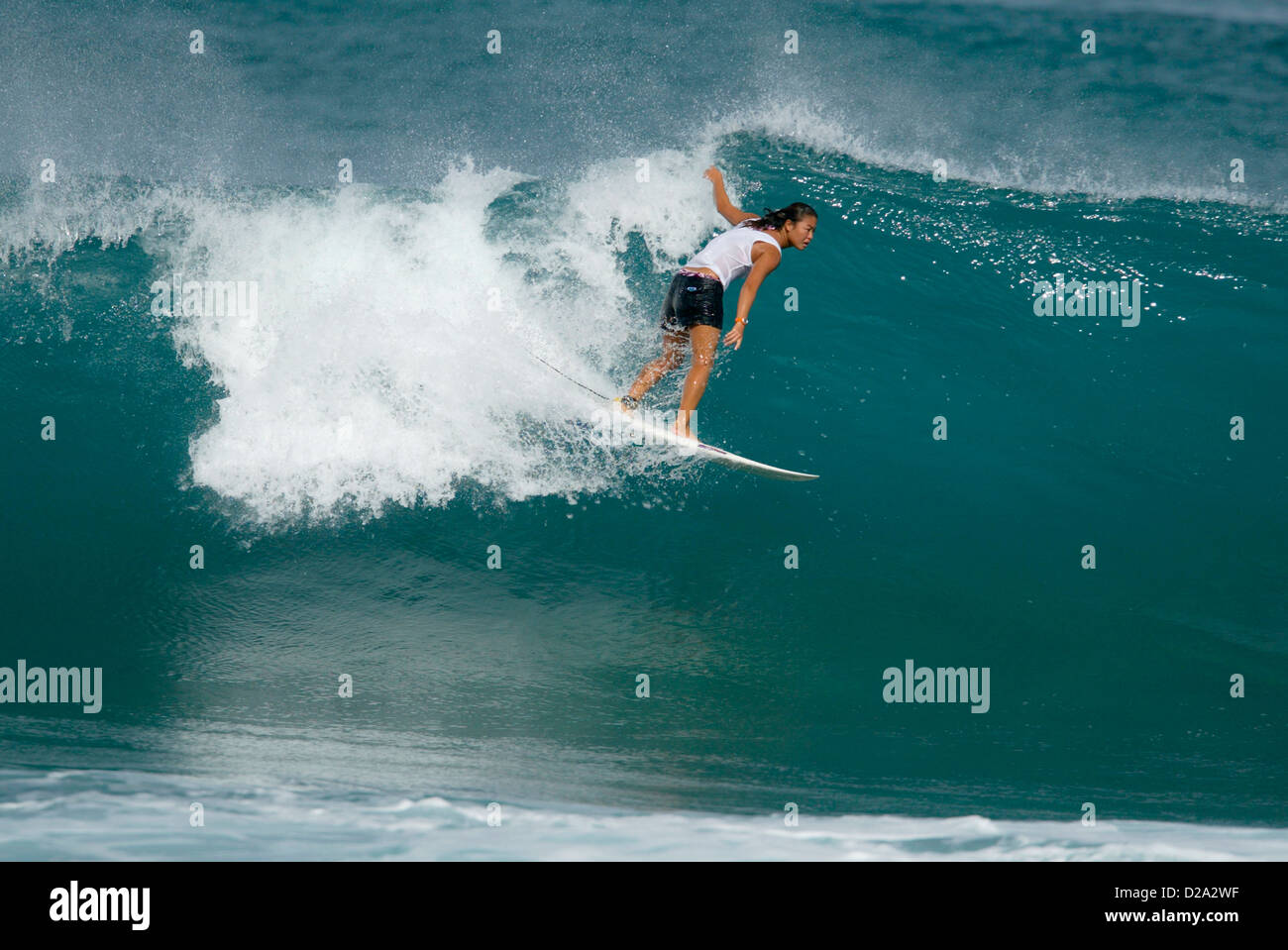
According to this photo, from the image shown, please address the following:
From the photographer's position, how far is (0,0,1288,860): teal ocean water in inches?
161

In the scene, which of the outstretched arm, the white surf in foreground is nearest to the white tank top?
the outstretched arm

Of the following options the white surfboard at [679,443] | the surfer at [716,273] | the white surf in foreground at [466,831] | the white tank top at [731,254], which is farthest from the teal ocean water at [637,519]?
the white tank top at [731,254]

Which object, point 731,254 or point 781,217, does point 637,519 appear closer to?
point 731,254

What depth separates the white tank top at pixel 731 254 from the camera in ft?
18.4

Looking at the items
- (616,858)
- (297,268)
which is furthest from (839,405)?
(616,858)

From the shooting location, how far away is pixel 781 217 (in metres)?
5.66

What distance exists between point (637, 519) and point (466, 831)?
275cm

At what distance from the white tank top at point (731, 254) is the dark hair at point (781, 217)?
0.17ft

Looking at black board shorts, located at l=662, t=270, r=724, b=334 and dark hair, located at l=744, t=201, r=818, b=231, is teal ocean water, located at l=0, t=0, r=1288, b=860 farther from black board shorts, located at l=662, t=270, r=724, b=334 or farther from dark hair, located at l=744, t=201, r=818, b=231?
dark hair, located at l=744, t=201, r=818, b=231

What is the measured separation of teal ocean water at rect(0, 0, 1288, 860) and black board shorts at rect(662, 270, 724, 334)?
28.7 inches

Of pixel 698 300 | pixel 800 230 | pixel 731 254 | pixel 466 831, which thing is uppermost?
pixel 800 230

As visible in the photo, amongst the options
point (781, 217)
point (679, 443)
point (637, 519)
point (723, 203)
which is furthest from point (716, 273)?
point (637, 519)

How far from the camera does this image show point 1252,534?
20.9ft

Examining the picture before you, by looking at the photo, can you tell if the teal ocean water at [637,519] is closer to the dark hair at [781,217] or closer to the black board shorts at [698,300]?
the black board shorts at [698,300]
